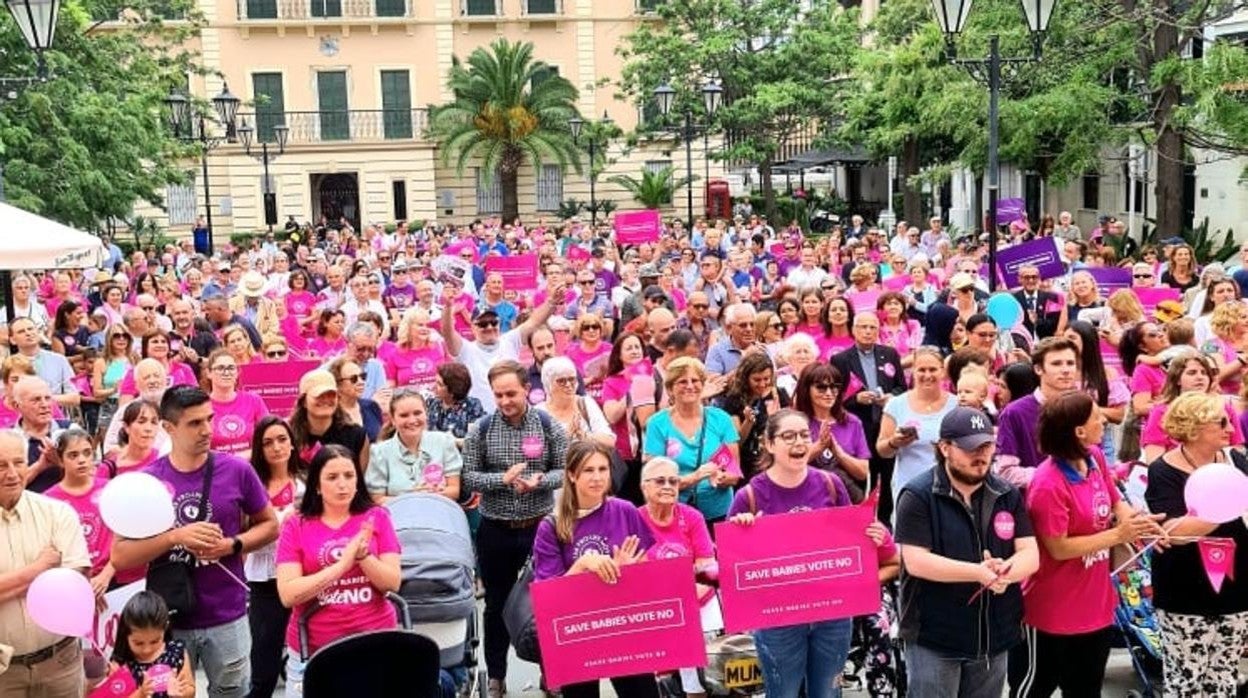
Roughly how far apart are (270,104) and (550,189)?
10800mm

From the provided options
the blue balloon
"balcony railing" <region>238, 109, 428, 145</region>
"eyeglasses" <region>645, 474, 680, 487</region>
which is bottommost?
"eyeglasses" <region>645, 474, 680, 487</region>

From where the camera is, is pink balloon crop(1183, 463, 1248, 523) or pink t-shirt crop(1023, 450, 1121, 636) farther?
pink t-shirt crop(1023, 450, 1121, 636)

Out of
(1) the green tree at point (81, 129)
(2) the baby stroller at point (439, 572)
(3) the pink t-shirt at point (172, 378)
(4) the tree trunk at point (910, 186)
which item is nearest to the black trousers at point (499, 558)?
(2) the baby stroller at point (439, 572)

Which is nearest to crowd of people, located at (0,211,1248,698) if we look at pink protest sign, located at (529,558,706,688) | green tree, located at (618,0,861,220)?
pink protest sign, located at (529,558,706,688)

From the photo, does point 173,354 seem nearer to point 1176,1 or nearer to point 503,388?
point 503,388

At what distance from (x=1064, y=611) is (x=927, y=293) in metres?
8.53

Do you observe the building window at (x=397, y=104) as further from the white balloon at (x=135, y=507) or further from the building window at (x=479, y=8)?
the white balloon at (x=135, y=507)

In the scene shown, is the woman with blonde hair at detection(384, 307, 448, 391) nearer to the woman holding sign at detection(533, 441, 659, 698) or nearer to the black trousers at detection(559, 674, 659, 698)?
the woman holding sign at detection(533, 441, 659, 698)

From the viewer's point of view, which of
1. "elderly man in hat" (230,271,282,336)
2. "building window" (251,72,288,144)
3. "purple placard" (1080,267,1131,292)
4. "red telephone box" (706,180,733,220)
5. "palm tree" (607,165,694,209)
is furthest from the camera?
"building window" (251,72,288,144)

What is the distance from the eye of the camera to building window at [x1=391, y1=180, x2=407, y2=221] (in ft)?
158

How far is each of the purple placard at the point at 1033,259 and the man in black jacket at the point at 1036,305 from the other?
59cm

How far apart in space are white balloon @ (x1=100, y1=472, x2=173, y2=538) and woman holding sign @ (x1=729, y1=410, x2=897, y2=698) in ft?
8.04

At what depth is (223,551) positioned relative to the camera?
5758 millimetres

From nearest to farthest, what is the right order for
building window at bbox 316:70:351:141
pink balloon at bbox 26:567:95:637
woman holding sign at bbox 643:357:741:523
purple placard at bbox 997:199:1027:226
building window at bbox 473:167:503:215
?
pink balloon at bbox 26:567:95:637, woman holding sign at bbox 643:357:741:523, purple placard at bbox 997:199:1027:226, building window at bbox 316:70:351:141, building window at bbox 473:167:503:215
